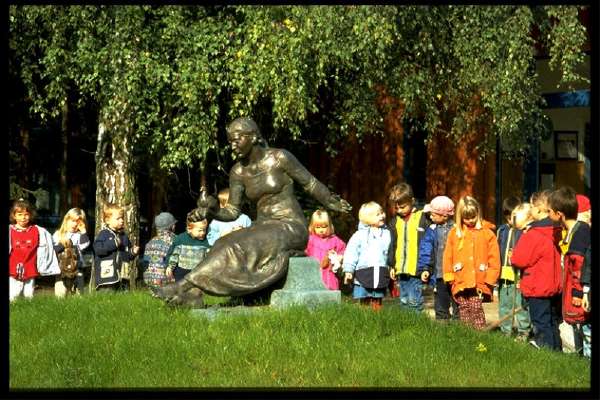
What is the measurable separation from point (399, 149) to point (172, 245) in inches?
387

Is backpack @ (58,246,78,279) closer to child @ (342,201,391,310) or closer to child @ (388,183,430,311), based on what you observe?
child @ (342,201,391,310)

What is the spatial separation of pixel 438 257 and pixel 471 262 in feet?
2.48

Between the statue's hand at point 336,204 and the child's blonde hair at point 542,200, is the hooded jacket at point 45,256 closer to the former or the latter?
the statue's hand at point 336,204

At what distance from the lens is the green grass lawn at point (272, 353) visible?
892 centimetres

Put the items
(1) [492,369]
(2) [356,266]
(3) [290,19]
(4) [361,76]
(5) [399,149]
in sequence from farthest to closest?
(5) [399,149]
(4) [361,76]
(3) [290,19]
(2) [356,266]
(1) [492,369]

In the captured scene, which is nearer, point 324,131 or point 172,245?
point 172,245

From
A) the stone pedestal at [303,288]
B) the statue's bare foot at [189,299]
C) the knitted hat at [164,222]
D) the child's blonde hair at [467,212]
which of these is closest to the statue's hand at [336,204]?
the stone pedestal at [303,288]

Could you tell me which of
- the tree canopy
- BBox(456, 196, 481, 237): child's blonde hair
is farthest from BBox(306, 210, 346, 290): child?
the tree canopy

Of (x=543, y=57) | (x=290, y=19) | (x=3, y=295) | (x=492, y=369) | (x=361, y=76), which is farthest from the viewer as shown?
(x=543, y=57)

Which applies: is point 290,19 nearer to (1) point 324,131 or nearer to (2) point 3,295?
(1) point 324,131

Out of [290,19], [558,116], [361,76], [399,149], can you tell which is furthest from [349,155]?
[290,19]

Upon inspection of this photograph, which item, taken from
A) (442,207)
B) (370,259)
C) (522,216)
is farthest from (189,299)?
(522,216)

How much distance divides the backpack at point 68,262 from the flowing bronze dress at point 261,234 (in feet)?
8.77

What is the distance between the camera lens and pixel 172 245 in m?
→ 12.6
